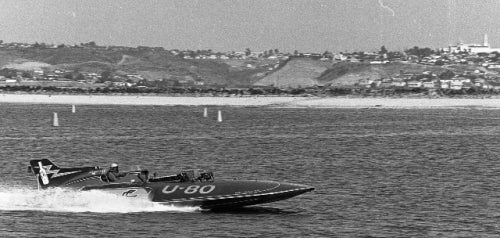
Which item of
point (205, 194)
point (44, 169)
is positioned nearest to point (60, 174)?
point (44, 169)

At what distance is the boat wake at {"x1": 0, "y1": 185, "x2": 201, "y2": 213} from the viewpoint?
131 ft

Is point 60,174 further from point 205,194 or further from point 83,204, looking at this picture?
point 205,194

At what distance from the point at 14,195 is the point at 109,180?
677 centimetres

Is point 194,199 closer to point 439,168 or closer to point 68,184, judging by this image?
point 68,184

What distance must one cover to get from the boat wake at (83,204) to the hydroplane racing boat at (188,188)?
0.30 m

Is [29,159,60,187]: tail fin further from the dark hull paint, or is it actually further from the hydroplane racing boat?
the dark hull paint

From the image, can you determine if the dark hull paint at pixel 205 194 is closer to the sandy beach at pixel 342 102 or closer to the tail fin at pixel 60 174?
the tail fin at pixel 60 174

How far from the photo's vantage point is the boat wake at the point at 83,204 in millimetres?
39938

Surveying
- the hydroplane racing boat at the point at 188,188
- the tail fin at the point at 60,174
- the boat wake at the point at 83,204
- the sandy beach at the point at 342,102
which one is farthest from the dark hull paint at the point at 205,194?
the sandy beach at the point at 342,102

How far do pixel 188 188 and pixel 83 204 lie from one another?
4.25m

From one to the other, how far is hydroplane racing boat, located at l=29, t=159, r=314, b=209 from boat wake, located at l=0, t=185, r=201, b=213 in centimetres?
30

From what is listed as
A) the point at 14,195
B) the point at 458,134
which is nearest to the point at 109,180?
the point at 14,195

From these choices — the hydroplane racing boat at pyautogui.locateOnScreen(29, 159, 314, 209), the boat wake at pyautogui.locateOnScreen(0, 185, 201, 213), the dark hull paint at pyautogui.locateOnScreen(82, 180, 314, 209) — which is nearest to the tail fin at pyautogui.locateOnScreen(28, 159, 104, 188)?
the hydroplane racing boat at pyautogui.locateOnScreen(29, 159, 314, 209)

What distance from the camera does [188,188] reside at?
39625mm
